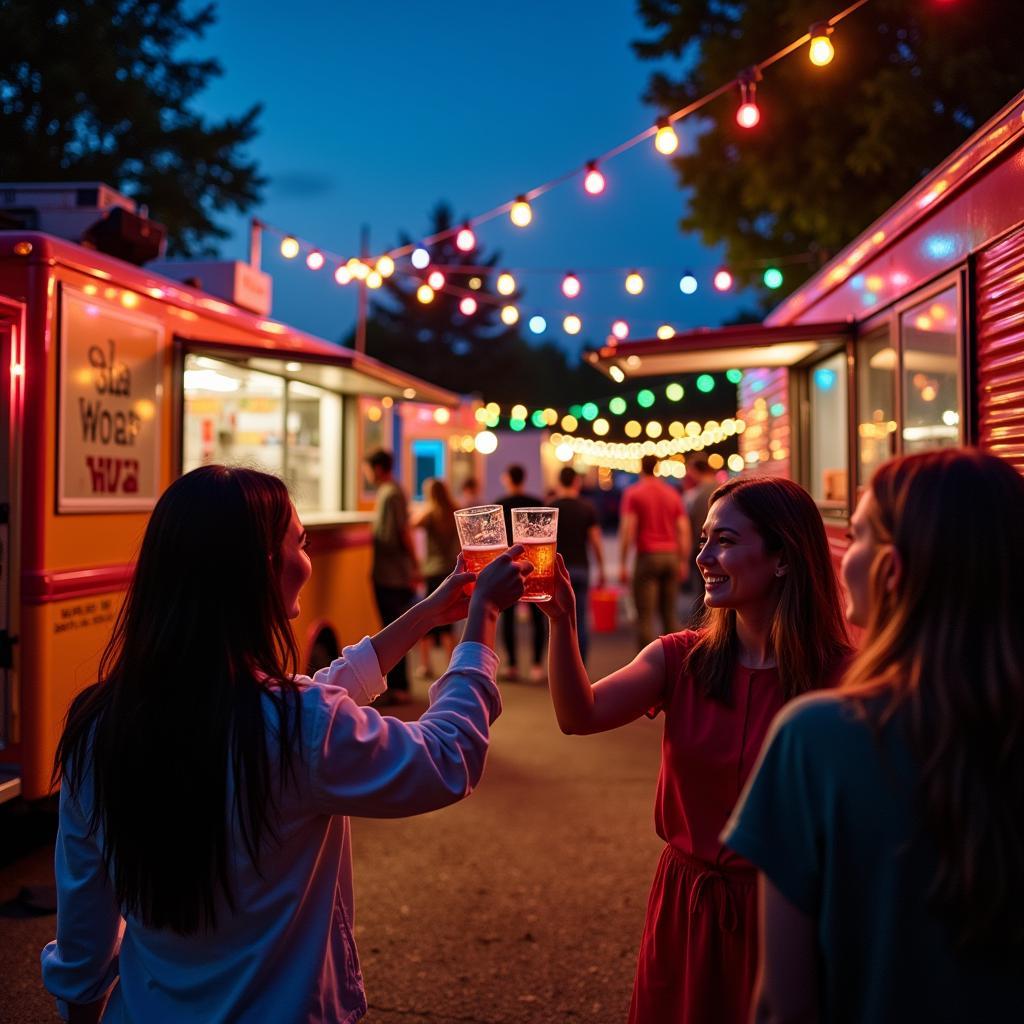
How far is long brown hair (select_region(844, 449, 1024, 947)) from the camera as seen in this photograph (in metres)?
1.25

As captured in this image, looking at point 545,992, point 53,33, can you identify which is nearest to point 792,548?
point 545,992

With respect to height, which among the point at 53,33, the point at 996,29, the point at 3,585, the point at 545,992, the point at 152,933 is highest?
the point at 53,33

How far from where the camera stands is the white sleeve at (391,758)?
5.29 ft

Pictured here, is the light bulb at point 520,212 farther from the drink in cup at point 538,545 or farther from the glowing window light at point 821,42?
the drink in cup at point 538,545

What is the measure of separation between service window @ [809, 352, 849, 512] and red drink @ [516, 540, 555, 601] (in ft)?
16.3

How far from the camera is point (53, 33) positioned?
59.5 feet

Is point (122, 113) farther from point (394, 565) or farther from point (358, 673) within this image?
point (358, 673)

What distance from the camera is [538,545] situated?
87.4 inches

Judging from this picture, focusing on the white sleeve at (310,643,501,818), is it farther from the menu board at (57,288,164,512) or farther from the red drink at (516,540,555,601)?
the menu board at (57,288,164,512)

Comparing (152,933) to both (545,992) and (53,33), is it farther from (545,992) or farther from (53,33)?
(53,33)

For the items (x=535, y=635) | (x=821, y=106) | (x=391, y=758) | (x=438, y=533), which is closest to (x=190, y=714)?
(x=391, y=758)

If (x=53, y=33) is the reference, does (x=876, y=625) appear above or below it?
below

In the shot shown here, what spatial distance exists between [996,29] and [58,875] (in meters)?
11.7

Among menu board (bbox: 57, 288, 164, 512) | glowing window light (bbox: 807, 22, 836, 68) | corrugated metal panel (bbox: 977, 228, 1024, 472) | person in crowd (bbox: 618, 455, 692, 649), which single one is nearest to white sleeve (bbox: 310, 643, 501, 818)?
corrugated metal panel (bbox: 977, 228, 1024, 472)
